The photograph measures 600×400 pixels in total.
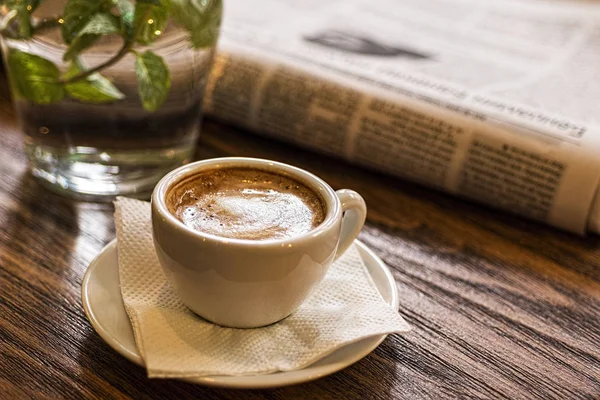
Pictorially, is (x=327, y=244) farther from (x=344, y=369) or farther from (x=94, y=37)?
(x=94, y=37)

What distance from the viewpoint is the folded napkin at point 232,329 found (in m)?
0.37

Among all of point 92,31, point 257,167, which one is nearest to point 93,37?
point 92,31

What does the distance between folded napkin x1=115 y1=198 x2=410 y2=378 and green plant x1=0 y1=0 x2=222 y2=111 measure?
12cm

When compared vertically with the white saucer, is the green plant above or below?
above

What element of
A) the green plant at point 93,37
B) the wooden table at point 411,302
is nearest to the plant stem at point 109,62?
the green plant at point 93,37

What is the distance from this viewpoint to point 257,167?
→ 46 centimetres

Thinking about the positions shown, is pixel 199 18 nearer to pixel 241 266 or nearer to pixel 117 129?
pixel 117 129

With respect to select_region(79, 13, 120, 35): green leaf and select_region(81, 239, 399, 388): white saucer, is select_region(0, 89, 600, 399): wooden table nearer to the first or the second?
select_region(81, 239, 399, 388): white saucer

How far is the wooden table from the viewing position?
40 centimetres

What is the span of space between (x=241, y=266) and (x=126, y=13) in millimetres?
237

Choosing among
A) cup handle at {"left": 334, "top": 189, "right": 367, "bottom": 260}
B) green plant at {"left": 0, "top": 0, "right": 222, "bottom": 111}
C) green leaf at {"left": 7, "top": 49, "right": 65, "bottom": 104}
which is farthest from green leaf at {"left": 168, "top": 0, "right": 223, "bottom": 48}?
cup handle at {"left": 334, "top": 189, "right": 367, "bottom": 260}

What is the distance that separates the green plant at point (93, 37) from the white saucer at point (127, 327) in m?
0.14

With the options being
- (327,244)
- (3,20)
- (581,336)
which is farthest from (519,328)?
(3,20)

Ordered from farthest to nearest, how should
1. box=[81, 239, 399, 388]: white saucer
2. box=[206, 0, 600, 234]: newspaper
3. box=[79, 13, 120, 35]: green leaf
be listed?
box=[206, 0, 600, 234]: newspaper < box=[79, 13, 120, 35]: green leaf < box=[81, 239, 399, 388]: white saucer
